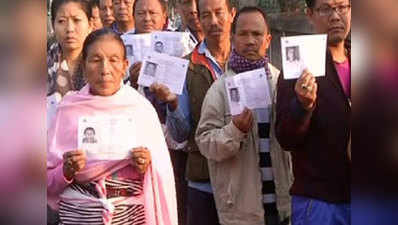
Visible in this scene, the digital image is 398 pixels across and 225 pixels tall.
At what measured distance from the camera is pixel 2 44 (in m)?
2.35

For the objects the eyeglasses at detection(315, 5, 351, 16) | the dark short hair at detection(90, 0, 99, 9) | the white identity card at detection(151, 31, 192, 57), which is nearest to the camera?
the eyeglasses at detection(315, 5, 351, 16)

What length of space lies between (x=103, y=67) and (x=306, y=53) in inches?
28.8

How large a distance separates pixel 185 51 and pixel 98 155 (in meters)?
0.53

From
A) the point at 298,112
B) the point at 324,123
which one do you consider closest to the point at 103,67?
the point at 298,112

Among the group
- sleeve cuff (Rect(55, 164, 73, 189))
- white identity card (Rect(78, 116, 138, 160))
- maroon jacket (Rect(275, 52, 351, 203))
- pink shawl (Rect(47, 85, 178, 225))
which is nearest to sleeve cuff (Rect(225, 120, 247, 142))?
maroon jacket (Rect(275, 52, 351, 203))

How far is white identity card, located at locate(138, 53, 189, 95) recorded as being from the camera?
8.70 feet

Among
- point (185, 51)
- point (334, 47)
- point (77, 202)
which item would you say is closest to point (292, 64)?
point (334, 47)

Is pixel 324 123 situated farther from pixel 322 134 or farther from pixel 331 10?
pixel 331 10

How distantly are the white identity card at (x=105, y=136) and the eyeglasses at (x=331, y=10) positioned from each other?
80 centimetres

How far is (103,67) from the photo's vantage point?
2.54 metres

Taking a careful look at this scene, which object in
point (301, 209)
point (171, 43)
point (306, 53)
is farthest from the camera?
point (171, 43)

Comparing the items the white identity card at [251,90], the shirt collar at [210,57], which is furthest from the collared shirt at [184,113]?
the white identity card at [251,90]

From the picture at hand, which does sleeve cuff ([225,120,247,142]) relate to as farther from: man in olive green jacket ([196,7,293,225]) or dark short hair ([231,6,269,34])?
dark short hair ([231,6,269,34])

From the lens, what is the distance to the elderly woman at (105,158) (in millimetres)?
2547
